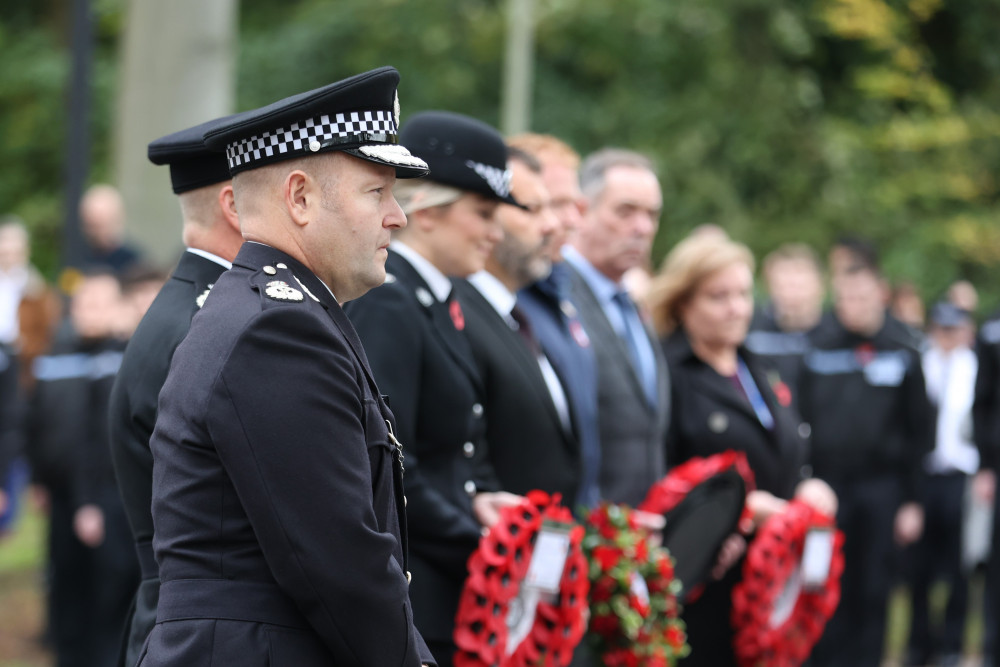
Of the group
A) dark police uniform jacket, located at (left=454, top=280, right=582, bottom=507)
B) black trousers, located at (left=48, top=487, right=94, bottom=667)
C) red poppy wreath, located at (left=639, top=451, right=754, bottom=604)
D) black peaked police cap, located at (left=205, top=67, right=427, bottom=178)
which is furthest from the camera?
black trousers, located at (left=48, top=487, right=94, bottom=667)

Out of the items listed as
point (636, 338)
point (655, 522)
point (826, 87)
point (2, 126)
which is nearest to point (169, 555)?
point (655, 522)

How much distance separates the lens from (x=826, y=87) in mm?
18500

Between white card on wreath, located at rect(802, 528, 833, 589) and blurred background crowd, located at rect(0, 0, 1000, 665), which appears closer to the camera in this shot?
white card on wreath, located at rect(802, 528, 833, 589)

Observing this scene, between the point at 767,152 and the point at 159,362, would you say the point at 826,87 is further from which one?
the point at 159,362

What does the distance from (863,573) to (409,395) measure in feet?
19.0

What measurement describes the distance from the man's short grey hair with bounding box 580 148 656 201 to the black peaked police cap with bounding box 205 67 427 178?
3281mm

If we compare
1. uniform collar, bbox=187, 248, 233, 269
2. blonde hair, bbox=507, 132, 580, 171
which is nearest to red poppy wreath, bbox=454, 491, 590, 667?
uniform collar, bbox=187, 248, 233, 269

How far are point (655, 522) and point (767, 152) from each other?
13.0 metres

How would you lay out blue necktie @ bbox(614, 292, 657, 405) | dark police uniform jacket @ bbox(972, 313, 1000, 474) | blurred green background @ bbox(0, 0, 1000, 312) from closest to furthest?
blue necktie @ bbox(614, 292, 657, 405)
dark police uniform jacket @ bbox(972, 313, 1000, 474)
blurred green background @ bbox(0, 0, 1000, 312)

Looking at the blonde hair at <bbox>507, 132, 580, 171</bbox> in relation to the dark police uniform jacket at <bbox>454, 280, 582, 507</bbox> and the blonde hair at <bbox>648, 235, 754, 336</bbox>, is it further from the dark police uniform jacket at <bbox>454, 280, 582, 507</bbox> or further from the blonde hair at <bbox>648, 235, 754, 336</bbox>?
the dark police uniform jacket at <bbox>454, 280, 582, 507</bbox>

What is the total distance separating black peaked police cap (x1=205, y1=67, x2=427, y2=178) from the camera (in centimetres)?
268

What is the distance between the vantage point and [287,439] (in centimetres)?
250

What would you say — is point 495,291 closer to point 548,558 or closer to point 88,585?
point 548,558

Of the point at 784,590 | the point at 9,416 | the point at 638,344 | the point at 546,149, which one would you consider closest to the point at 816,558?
the point at 784,590
